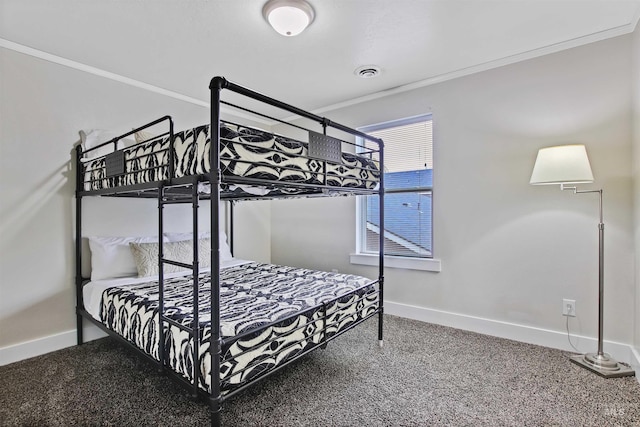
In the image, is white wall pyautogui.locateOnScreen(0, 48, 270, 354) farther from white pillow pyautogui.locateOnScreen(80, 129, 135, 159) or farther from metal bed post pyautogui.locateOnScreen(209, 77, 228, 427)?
metal bed post pyautogui.locateOnScreen(209, 77, 228, 427)

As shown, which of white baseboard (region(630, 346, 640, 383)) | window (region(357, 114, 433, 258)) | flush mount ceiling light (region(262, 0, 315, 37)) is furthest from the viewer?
window (region(357, 114, 433, 258))

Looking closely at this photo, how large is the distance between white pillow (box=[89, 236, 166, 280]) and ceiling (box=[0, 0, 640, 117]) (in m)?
1.45

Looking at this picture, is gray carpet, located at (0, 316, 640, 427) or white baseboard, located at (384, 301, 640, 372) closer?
gray carpet, located at (0, 316, 640, 427)

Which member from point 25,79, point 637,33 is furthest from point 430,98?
point 25,79

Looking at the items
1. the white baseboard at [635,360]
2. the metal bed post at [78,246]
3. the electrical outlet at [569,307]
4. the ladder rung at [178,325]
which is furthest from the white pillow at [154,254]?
the white baseboard at [635,360]

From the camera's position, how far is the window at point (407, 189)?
306cm

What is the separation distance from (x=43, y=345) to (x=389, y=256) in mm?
2999

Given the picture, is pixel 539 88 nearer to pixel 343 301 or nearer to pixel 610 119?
pixel 610 119

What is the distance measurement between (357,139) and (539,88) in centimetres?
167

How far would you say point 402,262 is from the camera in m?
3.12

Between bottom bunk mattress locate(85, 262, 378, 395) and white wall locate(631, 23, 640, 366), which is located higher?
white wall locate(631, 23, 640, 366)

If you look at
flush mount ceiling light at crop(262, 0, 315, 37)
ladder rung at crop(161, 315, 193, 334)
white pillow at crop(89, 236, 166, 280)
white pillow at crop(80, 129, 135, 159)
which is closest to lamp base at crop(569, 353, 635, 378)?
ladder rung at crop(161, 315, 193, 334)

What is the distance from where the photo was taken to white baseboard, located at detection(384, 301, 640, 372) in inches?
85.7

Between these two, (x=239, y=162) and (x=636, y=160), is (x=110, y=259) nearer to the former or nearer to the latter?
(x=239, y=162)
